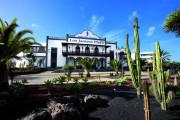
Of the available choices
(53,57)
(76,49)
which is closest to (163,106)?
(53,57)

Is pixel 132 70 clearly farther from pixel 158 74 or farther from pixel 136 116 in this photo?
pixel 136 116

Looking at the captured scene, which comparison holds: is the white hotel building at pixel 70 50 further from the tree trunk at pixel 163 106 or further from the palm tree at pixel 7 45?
the tree trunk at pixel 163 106

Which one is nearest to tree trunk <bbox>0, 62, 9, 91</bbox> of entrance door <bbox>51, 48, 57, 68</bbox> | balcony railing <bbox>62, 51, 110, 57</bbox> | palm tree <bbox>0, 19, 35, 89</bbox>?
palm tree <bbox>0, 19, 35, 89</bbox>

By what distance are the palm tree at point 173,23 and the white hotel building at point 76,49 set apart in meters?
43.0

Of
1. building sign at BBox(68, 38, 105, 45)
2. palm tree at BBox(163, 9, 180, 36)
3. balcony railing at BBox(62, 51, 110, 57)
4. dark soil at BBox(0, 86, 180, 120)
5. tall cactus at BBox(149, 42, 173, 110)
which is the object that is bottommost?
dark soil at BBox(0, 86, 180, 120)

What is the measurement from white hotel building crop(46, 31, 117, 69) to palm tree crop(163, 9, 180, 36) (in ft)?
141

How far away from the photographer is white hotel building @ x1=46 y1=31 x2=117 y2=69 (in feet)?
187

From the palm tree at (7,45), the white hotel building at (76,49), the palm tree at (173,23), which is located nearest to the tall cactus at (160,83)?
the palm tree at (173,23)

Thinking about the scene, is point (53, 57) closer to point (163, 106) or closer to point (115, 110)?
point (115, 110)

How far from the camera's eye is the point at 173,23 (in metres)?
15.5

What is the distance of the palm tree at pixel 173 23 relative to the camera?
15.2 meters

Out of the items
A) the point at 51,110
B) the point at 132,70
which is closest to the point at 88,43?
the point at 132,70

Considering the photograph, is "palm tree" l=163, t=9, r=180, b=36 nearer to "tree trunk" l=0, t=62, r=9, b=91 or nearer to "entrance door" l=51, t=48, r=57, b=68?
"tree trunk" l=0, t=62, r=9, b=91

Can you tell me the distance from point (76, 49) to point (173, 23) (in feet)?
147
